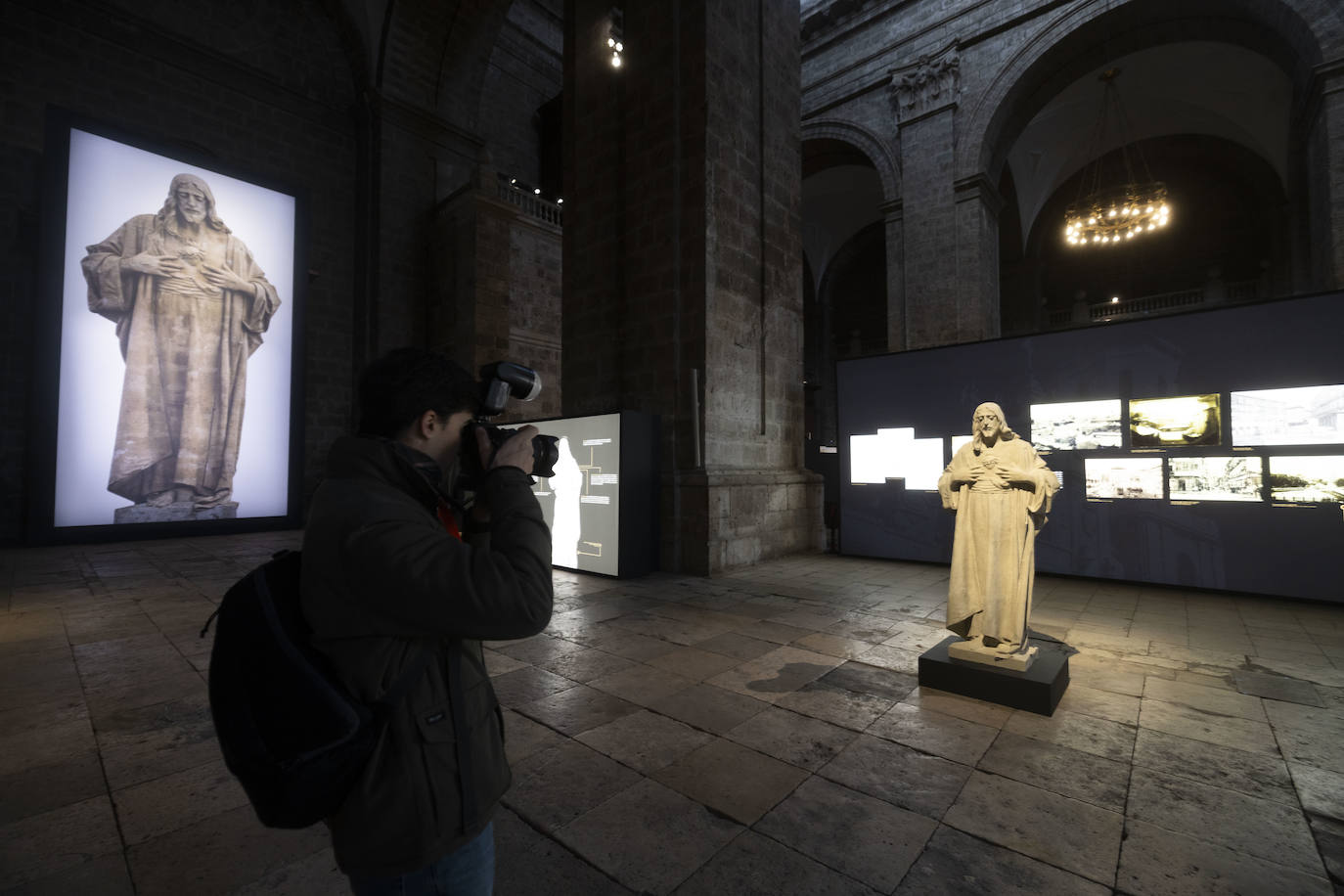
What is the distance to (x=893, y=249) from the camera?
46.4 feet

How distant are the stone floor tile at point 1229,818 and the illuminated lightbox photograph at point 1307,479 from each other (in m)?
5.04

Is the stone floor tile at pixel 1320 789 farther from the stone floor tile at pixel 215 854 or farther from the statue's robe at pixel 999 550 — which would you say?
the stone floor tile at pixel 215 854

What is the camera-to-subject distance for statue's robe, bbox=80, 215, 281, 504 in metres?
9.90

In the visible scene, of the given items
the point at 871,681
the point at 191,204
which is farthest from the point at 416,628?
the point at 191,204

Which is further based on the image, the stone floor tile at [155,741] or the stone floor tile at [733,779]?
the stone floor tile at [155,741]

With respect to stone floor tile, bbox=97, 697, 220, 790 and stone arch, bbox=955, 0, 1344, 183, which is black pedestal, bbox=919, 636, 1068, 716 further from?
stone arch, bbox=955, 0, 1344, 183

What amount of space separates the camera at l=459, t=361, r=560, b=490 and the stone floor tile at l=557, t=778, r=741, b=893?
1435 millimetres

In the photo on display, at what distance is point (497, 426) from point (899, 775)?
7.86 feet

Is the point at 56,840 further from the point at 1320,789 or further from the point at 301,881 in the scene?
the point at 1320,789

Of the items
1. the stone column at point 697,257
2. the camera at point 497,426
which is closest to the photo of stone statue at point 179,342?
the stone column at point 697,257

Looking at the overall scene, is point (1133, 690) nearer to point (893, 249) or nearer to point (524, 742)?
point (524, 742)

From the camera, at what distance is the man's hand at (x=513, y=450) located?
1225 millimetres

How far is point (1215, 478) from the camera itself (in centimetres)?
602

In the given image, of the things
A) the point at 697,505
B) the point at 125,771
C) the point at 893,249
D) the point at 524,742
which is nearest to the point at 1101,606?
the point at 697,505
